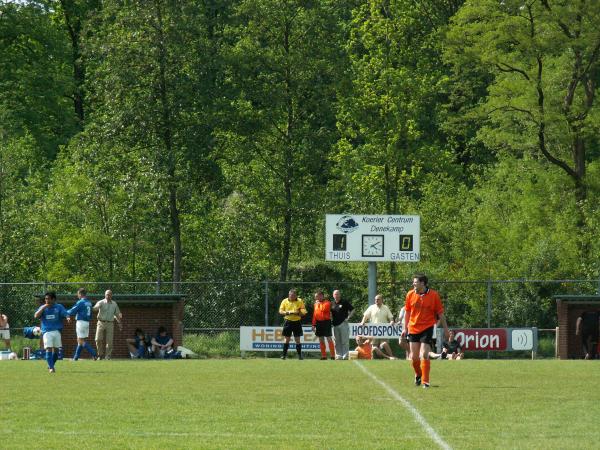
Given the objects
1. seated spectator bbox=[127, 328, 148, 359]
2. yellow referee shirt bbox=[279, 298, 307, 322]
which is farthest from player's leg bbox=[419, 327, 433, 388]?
seated spectator bbox=[127, 328, 148, 359]

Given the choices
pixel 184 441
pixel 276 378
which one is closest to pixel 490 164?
pixel 276 378

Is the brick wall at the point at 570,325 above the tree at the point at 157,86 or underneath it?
underneath

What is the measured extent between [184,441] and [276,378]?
1128 centimetres

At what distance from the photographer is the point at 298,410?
15188 mm

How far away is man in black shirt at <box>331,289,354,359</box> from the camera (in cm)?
3472

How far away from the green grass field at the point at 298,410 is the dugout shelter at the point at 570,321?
12.8 meters

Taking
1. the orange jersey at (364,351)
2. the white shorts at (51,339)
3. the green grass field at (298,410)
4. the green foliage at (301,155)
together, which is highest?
the green foliage at (301,155)

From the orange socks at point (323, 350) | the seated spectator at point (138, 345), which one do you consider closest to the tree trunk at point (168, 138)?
the seated spectator at point (138, 345)

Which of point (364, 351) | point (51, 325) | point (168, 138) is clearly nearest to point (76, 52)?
point (168, 138)

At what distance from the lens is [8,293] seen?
43.2 m

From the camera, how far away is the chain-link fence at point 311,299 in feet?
140

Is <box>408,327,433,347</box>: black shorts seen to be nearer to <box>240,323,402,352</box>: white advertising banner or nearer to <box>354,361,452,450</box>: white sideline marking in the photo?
<box>354,361,452,450</box>: white sideline marking

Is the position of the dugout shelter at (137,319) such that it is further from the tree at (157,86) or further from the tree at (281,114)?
the tree at (281,114)

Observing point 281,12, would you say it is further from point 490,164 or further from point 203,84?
point 490,164
